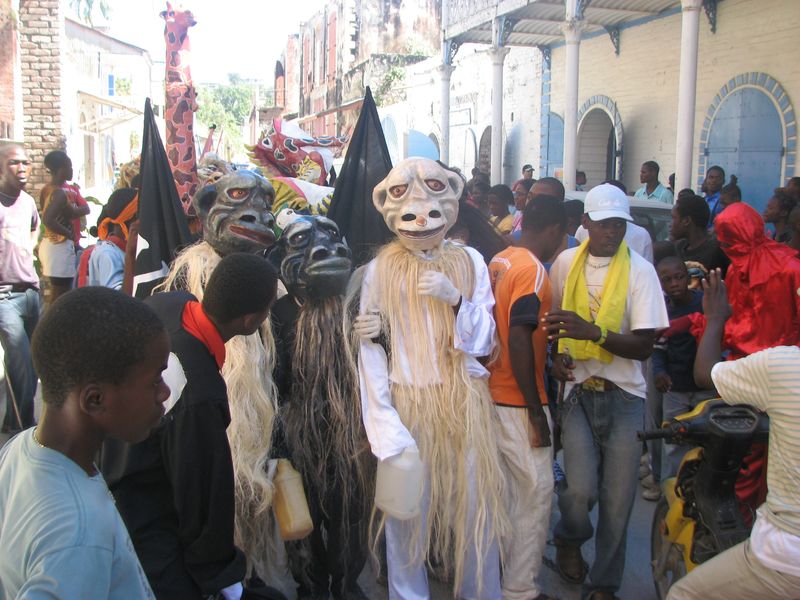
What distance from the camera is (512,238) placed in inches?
193

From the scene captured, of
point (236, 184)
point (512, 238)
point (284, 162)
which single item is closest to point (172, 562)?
point (236, 184)

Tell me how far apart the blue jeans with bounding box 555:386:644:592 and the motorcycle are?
0.20 meters

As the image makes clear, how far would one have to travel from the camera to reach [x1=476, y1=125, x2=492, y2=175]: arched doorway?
1975cm

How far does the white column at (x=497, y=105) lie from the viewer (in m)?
15.5

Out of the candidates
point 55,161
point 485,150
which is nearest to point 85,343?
point 55,161

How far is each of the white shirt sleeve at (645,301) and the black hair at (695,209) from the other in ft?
5.48

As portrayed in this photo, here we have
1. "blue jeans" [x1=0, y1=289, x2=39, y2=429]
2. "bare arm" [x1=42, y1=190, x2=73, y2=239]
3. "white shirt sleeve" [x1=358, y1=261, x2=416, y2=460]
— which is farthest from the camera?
"bare arm" [x1=42, y1=190, x2=73, y2=239]

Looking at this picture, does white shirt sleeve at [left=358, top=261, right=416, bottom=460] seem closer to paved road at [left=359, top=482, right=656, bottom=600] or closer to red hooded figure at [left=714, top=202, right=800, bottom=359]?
paved road at [left=359, top=482, right=656, bottom=600]

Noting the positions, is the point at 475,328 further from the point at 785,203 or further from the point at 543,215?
the point at 785,203

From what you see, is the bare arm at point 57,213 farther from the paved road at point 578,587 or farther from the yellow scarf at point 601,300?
the yellow scarf at point 601,300

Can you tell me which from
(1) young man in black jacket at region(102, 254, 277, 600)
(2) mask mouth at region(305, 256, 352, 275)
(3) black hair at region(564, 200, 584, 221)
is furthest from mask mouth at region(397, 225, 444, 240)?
(3) black hair at region(564, 200, 584, 221)

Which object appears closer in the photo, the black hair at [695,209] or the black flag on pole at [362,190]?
the black flag on pole at [362,190]

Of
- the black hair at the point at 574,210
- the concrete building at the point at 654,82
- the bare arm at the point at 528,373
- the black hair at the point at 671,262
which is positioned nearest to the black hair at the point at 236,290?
Answer: the bare arm at the point at 528,373

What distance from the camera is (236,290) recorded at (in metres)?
2.21
